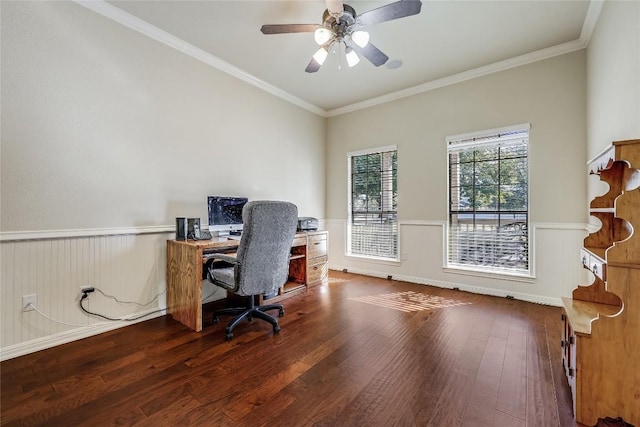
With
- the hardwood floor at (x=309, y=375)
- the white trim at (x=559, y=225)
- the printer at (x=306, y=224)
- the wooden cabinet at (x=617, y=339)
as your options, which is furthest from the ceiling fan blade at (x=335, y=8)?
the white trim at (x=559, y=225)

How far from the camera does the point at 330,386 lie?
5.37 ft

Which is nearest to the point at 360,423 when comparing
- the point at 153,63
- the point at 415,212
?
the point at 415,212

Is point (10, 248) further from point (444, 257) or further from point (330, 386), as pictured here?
point (444, 257)

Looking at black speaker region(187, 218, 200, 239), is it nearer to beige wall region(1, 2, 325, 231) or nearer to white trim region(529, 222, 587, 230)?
beige wall region(1, 2, 325, 231)

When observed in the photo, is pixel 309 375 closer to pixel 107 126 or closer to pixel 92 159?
pixel 92 159

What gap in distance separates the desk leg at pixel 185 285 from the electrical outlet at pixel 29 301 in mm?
931

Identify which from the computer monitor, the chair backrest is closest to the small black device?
the computer monitor

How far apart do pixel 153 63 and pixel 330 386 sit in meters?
3.20

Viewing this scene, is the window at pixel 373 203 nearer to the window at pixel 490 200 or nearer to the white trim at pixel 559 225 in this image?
the window at pixel 490 200

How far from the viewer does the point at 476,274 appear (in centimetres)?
345

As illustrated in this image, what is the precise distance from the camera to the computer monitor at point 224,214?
2.99 m

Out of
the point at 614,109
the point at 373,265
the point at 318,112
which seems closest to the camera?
the point at 614,109

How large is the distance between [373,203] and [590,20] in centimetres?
295

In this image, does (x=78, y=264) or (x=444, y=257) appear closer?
(x=78, y=264)
